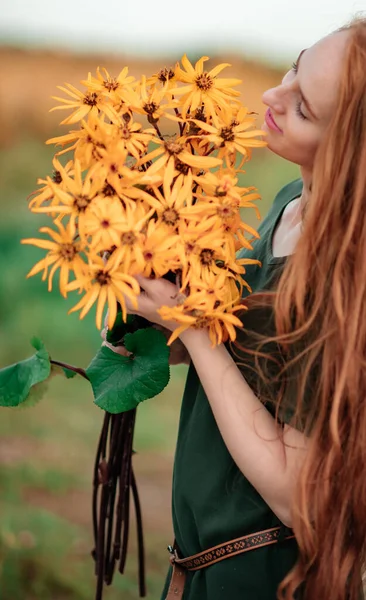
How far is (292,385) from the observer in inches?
32.1

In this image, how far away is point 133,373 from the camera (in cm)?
88

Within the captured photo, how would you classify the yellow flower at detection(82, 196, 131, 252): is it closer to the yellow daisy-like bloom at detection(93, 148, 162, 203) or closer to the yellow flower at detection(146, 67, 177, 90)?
the yellow daisy-like bloom at detection(93, 148, 162, 203)

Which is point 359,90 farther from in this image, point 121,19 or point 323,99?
point 121,19

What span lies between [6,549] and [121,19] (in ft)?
6.22

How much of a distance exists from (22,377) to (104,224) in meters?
0.29

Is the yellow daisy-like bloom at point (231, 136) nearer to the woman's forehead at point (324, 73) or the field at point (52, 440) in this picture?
the woman's forehead at point (324, 73)

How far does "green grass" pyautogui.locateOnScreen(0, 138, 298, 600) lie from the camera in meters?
2.09

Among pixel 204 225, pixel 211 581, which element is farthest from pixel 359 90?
pixel 211 581

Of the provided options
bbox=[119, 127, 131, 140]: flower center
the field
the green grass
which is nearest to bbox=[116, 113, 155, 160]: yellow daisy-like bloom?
bbox=[119, 127, 131, 140]: flower center

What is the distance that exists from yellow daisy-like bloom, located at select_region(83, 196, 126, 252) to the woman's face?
0.23m

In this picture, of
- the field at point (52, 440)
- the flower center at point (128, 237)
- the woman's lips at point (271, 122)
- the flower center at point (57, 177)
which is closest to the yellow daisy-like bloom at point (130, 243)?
the flower center at point (128, 237)

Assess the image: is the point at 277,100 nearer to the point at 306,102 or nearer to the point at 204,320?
the point at 306,102

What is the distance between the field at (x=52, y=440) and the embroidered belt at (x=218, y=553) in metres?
1.13

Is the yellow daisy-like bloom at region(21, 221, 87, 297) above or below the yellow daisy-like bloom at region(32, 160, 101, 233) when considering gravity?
below
